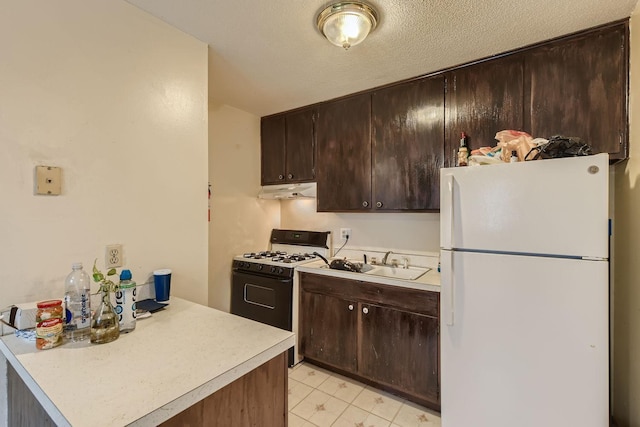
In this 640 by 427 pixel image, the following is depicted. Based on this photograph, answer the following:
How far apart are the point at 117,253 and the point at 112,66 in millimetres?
891

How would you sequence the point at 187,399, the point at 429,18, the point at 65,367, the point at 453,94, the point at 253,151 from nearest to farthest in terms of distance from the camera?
the point at 187,399, the point at 65,367, the point at 429,18, the point at 453,94, the point at 253,151

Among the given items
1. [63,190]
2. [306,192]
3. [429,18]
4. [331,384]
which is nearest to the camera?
[63,190]

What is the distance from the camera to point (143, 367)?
89 centimetres

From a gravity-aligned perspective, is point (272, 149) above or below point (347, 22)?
below

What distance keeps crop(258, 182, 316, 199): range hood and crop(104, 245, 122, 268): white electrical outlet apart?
65.6 inches

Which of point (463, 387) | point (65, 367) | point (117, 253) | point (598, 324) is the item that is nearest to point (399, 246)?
point (463, 387)

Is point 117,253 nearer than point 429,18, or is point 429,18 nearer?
point 117,253

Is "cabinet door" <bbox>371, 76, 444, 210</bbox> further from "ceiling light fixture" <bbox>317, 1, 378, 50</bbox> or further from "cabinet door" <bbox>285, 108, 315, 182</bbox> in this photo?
"ceiling light fixture" <bbox>317, 1, 378, 50</bbox>

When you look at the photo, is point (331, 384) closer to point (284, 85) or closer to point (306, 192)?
point (306, 192)

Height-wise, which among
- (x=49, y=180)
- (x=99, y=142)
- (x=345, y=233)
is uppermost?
(x=99, y=142)

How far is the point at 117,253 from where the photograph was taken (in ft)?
4.59

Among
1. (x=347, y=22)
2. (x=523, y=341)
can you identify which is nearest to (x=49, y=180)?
(x=347, y=22)

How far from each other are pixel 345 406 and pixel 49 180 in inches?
84.0

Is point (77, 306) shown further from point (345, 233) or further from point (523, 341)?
point (345, 233)
